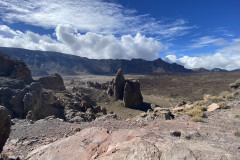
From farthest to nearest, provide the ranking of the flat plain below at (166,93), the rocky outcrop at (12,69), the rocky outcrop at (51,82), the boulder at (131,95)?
the rocky outcrop at (51,82) < the boulder at (131,95) < the flat plain below at (166,93) < the rocky outcrop at (12,69)

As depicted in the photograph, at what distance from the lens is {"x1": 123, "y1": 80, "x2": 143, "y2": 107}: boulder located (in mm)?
32875

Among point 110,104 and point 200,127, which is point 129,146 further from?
point 110,104

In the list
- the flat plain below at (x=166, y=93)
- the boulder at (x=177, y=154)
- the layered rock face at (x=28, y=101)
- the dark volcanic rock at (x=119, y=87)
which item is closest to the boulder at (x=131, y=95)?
the flat plain below at (x=166, y=93)

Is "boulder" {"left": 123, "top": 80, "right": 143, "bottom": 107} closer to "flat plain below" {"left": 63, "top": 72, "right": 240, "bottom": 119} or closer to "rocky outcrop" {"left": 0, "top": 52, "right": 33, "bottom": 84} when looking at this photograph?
"flat plain below" {"left": 63, "top": 72, "right": 240, "bottom": 119}

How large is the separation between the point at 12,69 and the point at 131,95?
67.6 feet

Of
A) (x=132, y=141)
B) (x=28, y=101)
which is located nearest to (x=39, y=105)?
(x=28, y=101)

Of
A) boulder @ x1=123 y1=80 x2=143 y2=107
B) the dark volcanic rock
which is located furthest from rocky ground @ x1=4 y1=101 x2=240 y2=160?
the dark volcanic rock

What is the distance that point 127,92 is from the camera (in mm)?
33406

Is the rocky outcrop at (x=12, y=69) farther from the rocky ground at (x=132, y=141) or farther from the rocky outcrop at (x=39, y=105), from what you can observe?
the rocky ground at (x=132, y=141)

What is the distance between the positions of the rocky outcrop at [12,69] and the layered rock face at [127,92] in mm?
16161

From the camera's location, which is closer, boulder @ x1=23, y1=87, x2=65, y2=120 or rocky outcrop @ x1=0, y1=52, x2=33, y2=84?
boulder @ x1=23, y1=87, x2=65, y2=120

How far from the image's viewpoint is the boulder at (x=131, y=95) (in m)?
32.9

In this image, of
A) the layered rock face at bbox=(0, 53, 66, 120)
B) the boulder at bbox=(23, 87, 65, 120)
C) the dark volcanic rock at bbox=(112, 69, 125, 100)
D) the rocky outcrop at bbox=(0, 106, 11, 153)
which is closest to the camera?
the rocky outcrop at bbox=(0, 106, 11, 153)

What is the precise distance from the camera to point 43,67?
616 feet
